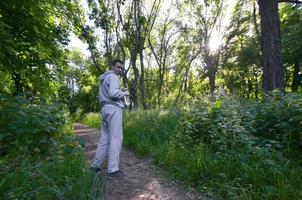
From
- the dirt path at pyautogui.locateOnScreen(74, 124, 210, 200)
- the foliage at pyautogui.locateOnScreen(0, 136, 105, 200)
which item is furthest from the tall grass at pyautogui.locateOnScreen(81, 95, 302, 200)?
the foliage at pyautogui.locateOnScreen(0, 136, 105, 200)

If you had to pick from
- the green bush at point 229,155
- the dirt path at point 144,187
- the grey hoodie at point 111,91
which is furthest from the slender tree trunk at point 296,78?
the grey hoodie at point 111,91

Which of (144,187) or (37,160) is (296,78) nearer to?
(144,187)

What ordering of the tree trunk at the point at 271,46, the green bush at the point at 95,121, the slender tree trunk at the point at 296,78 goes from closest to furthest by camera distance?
the tree trunk at the point at 271,46 → the green bush at the point at 95,121 → the slender tree trunk at the point at 296,78

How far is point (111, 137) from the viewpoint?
17.6 feet

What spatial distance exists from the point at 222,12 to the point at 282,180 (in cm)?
2946

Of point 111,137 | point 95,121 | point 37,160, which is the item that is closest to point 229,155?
point 111,137

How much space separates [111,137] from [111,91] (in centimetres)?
89

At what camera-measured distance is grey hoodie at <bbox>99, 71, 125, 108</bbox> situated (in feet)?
17.6

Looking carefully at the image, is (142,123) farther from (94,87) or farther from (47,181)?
(94,87)

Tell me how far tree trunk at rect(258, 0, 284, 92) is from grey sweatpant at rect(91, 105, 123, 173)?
5.13 metres

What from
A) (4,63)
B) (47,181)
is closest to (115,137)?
(47,181)

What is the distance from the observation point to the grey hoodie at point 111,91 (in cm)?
536

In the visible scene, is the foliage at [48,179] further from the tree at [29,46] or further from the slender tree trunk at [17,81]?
the slender tree trunk at [17,81]

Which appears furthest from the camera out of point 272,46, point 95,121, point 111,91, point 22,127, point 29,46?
point 95,121
